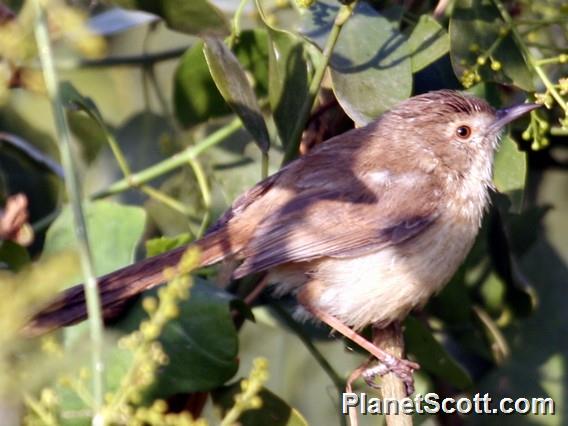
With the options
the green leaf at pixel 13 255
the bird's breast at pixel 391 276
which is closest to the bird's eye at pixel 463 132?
the bird's breast at pixel 391 276

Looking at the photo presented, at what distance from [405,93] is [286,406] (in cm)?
102


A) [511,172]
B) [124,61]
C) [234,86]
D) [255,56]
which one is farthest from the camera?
[124,61]

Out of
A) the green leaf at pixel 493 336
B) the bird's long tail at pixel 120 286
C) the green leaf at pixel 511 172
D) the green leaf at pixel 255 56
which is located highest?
the green leaf at pixel 255 56

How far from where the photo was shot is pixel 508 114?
3424mm

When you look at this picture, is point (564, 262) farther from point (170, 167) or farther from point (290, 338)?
point (170, 167)

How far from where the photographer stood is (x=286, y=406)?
3.17 m

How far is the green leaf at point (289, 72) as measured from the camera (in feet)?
10.4

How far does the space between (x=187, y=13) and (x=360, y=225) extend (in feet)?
2.94

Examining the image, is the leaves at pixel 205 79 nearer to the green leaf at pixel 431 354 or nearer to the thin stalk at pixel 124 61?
the thin stalk at pixel 124 61

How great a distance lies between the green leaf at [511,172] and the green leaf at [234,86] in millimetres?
802

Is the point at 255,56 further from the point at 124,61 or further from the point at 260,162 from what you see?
the point at 124,61

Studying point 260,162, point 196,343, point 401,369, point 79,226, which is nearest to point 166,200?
point 260,162

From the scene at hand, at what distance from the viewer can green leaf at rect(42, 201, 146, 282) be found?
11.0 feet

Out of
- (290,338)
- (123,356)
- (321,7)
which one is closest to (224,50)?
(321,7)
